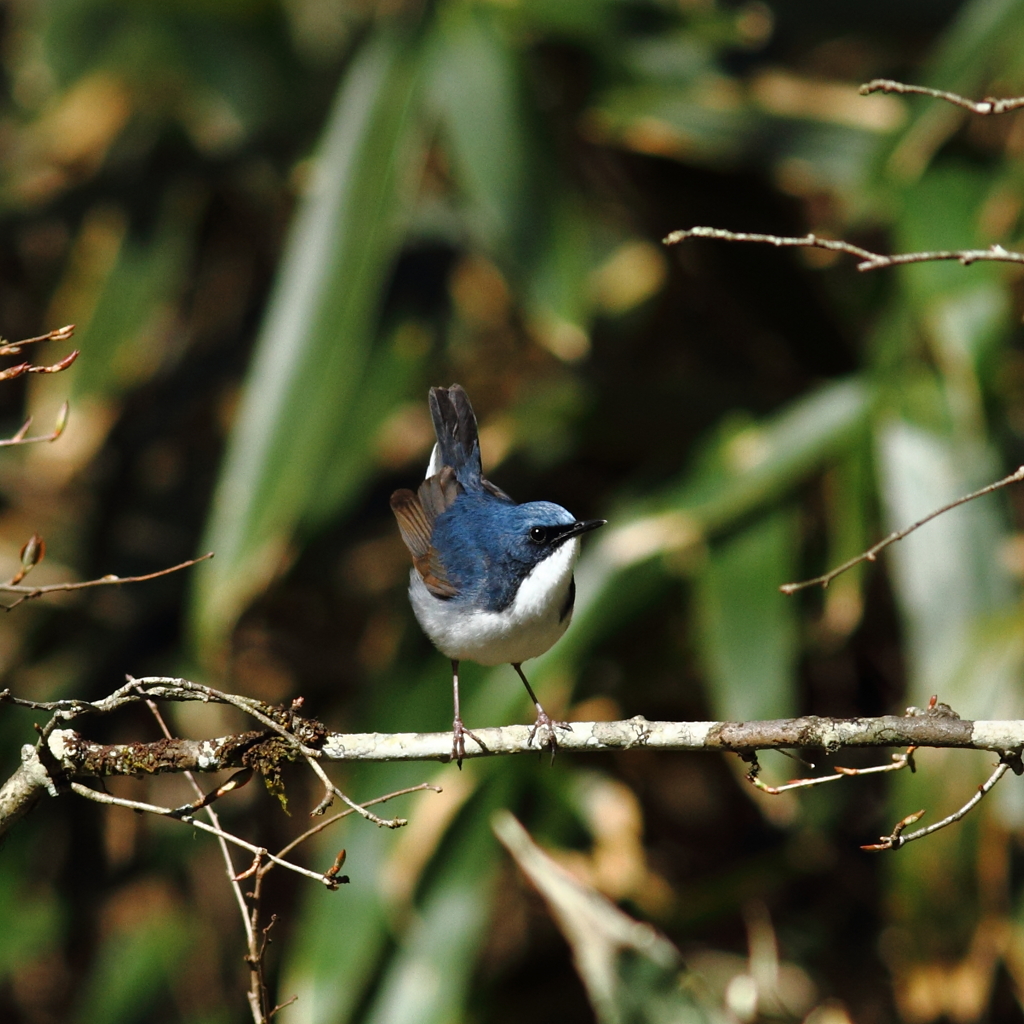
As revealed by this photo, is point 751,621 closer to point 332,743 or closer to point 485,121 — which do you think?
point 485,121

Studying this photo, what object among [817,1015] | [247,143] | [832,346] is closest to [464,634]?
[817,1015]

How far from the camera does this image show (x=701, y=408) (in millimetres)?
5047

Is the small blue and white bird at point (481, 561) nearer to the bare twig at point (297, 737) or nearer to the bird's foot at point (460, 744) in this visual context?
the bird's foot at point (460, 744)

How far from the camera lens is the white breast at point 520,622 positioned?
2.98 meters

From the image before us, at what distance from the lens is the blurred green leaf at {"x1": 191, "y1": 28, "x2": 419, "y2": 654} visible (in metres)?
4.36

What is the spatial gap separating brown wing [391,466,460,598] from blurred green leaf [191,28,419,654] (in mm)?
1074

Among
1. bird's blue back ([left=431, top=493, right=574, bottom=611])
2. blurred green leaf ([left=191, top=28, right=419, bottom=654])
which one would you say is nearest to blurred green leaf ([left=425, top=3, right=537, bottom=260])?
blurred green leaf ([left=191, top=28, right=419, bottom=654])

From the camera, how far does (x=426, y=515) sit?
134 inches

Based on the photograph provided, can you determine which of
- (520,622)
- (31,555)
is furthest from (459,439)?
(31,555)

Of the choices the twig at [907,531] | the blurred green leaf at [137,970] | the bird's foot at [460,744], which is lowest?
the blurred green leaf at [137,970]

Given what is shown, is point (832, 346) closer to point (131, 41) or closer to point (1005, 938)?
point (1005, 938)

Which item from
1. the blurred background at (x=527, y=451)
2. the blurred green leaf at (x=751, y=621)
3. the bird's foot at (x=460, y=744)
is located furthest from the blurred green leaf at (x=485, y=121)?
the bird's foot at (x=460, y=744)

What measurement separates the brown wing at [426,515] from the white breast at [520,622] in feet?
0.43

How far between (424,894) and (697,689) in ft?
4.61
